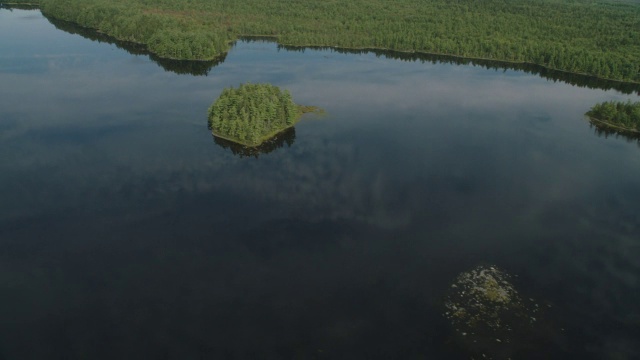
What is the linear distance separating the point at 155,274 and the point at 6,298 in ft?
56.1

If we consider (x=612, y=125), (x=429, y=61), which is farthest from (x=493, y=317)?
(x=429, y=61)

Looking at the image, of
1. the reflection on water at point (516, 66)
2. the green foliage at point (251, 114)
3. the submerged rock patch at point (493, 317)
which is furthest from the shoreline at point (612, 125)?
the green foliage at point (251, 114)

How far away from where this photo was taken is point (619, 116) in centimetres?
11700

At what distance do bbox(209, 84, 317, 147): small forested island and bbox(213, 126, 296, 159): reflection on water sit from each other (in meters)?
0.93

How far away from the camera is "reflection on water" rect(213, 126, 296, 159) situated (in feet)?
311

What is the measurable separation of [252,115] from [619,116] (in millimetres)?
90068

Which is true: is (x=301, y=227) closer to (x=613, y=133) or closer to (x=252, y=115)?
(x=252, y=115)

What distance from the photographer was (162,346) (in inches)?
2034

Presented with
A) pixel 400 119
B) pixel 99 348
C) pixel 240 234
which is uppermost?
pixel 400 119

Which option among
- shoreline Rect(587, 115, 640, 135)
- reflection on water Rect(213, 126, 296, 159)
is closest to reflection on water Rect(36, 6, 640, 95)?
shoreline Rect(587, 115, 640, 135)

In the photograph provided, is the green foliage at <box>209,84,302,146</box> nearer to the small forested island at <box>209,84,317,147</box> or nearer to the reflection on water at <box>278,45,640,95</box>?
the small forested island at <box>209,84,317,147</box>

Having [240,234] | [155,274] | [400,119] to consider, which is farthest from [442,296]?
[400,119]

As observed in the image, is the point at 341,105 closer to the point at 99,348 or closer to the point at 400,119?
the point at 400,119

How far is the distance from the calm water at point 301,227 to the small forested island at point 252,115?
345 cm
